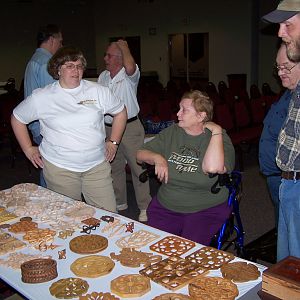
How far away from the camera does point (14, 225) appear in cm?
229

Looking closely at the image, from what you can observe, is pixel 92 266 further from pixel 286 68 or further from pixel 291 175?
pixel 286 68

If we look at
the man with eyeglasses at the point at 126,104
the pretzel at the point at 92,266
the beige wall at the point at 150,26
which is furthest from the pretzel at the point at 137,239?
the beige wall at the point at 150,26

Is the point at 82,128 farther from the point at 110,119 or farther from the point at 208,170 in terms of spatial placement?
the point at 110,119

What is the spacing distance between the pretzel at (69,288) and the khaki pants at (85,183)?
1123 millimetres

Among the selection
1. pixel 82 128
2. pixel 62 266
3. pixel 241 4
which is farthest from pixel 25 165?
pixel 241 4

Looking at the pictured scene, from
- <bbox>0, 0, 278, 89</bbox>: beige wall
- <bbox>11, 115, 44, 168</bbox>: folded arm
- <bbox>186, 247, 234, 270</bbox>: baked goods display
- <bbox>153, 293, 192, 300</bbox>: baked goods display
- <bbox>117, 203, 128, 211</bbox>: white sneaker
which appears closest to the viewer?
<bbox>153, 293, 192, 300</bbox>: baked goods display

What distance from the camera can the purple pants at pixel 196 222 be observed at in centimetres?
260

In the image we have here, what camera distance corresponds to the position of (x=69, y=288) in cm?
164

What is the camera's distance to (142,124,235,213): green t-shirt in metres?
2.64

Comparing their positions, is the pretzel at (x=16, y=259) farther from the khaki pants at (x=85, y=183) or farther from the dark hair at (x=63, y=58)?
the dark hair at (x=63, y=58)

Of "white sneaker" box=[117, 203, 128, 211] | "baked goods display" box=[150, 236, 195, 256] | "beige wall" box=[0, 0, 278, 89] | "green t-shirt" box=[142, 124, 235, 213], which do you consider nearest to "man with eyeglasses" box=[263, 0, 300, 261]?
"baked goods display" box=[150, 236, 195, 256]

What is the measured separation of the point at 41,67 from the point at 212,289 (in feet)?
7.90

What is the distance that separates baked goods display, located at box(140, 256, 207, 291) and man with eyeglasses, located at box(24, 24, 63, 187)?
67.6 inches

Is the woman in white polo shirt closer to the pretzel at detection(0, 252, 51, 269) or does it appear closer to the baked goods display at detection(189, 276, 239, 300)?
the pretzel at detection(0, 252, 51, 269)
